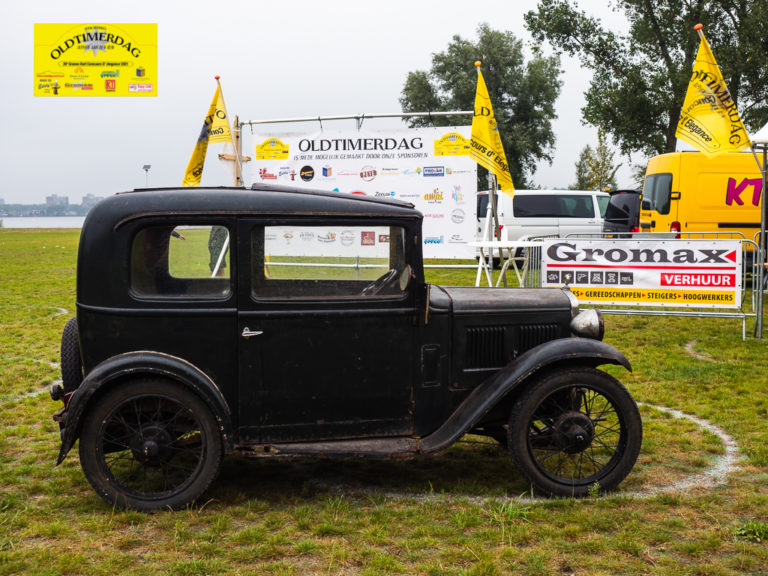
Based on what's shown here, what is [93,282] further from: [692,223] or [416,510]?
[692,223]

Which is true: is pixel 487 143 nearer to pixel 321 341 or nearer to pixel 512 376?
pixel 512 376

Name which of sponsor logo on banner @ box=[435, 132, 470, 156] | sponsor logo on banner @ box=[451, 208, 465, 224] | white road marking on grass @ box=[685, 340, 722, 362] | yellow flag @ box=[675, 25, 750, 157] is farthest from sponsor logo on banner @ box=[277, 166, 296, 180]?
white road marking on grass @ box=[685, 340, 722, 362]

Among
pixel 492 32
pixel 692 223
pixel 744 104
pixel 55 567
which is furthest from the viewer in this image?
pixel 492 32

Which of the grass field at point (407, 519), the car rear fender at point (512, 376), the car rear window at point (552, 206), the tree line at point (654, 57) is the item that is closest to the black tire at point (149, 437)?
the grass field at point (407, 519)

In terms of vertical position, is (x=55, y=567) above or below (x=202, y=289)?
below

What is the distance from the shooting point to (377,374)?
13.3 feet

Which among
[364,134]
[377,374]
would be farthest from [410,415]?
[364,134]

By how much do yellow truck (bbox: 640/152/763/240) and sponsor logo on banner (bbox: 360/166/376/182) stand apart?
20.6 feet

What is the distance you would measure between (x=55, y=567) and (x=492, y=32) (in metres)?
45.7

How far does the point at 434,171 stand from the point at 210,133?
5083mm

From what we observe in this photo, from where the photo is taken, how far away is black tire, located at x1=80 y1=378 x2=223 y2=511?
381 cm

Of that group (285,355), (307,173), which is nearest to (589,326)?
(285,355)

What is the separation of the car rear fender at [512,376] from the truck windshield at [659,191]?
12.3 metres

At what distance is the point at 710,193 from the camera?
1490 centimetres
